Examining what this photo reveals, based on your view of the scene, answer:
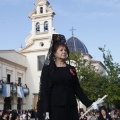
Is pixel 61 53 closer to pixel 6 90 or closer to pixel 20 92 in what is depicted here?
pixel 6 90

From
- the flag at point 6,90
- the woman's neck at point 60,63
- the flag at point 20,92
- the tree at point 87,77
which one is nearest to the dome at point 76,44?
the flag at point 20,92

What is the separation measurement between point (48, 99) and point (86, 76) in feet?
108

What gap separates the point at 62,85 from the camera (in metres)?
4.97

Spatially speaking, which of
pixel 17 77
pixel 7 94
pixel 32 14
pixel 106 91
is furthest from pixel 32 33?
pixel 106 91

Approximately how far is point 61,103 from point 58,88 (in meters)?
0.23

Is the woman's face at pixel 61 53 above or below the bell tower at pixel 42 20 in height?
below

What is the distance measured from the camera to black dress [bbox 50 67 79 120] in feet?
15.9

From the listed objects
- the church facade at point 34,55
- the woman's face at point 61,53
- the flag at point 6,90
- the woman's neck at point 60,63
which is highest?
the church facade at point 34,55

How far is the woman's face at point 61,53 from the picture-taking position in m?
5.12

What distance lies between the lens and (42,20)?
4597 centimetres

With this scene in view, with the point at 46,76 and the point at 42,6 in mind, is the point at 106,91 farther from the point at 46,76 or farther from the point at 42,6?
the point at 46,76

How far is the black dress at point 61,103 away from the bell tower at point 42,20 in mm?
40258

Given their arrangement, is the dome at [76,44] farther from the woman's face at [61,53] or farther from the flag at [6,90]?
the woman's face at [61,53]

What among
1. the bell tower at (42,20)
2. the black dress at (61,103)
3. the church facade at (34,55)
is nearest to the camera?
the black dress at (61,103)
